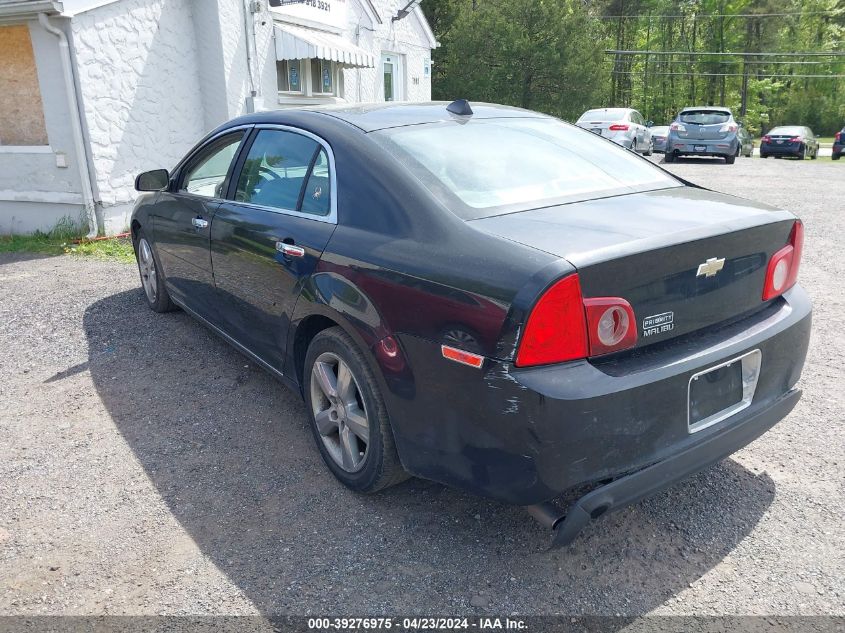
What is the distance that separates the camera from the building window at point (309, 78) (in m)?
12.5

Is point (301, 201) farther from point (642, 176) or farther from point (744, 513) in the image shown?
point (744, 513)

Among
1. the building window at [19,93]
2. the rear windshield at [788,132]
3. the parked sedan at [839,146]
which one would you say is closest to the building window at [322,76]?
the building window at [19,93]

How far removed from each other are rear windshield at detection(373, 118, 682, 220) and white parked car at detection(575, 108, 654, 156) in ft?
54.2

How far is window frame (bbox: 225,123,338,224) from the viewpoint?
307 centimetres

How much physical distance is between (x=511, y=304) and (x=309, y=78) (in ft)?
39.7

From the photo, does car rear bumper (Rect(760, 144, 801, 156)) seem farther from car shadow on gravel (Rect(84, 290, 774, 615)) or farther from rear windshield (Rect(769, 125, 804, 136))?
car shadow on gravel (Rect(84, 290, 774, 615))

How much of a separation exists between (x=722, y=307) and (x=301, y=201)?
6.30 feet

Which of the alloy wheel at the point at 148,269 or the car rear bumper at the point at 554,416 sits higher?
the car rear bumper at the point at 554,416

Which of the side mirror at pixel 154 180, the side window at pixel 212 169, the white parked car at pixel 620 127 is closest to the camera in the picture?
the side window at pixel 212 169

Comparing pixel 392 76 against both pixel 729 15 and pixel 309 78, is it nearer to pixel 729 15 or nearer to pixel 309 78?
pixel 309 78

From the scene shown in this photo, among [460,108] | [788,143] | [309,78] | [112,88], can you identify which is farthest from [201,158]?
[788,143]

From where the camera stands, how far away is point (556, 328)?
2186mm

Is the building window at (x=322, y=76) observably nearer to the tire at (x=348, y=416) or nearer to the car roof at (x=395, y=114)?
the car roof at (x=395, y=114)

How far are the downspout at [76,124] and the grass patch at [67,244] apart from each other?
274 mm
